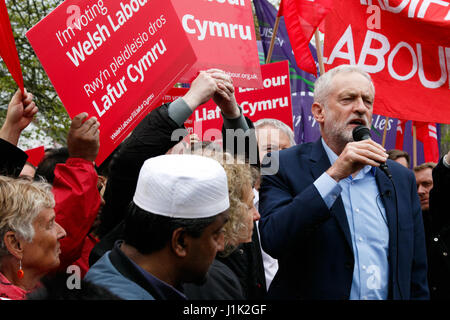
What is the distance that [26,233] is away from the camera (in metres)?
2.39

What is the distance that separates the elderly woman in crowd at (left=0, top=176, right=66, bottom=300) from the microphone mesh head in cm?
143

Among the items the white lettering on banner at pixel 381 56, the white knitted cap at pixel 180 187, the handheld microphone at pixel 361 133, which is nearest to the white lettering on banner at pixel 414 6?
the white lettering on banner at pixel 381 56

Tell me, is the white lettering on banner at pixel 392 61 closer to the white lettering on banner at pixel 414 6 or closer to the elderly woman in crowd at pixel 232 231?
the white lettering on banner at pixel 414 6

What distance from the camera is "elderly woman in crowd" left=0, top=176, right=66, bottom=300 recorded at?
2344 millimetres

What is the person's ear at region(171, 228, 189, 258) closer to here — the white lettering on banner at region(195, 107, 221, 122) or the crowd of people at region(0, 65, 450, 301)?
the crowd of people at region(0, 65, 450, 301)

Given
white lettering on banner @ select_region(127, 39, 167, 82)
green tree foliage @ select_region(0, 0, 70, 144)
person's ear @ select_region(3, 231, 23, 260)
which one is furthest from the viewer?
green tree foliage @ select_region(0, 0, 70, 144)

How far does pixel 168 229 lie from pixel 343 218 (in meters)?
1.15

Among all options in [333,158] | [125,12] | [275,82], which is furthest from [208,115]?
[333,158]

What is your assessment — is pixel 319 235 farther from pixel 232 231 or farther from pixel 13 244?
pixel 13 244

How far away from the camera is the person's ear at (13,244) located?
2.34 meters

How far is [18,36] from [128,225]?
1175 cm

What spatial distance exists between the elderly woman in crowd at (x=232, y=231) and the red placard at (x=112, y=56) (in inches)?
23.9

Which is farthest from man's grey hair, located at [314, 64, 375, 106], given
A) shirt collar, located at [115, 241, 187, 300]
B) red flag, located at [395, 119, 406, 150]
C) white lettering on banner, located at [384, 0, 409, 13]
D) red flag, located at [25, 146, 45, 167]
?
red flag, located at [395, 119, 406, 150]

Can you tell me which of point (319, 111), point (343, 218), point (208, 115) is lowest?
point (343, 218)
